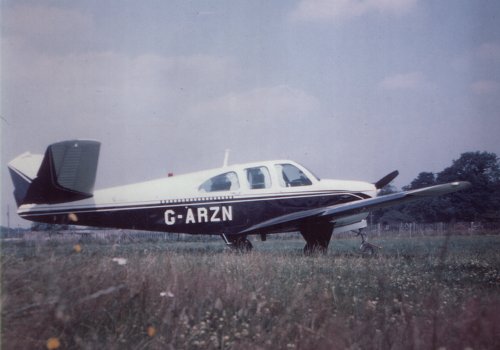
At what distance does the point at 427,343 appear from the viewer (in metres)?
2.70

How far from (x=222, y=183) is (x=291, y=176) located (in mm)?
1657

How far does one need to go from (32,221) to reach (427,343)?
7443mm

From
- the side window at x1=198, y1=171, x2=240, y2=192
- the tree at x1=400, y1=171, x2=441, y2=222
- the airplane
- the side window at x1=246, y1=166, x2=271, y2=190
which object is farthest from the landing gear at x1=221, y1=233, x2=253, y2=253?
the tree at x1=400, y1=171, x2=441, y2=222

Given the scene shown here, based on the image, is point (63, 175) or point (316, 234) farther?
point (316, 234)

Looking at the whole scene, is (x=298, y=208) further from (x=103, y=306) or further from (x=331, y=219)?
(x=103, y=306)

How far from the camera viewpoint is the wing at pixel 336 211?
351 inches

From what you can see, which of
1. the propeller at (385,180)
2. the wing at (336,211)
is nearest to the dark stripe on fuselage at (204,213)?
the wing at (336,211)

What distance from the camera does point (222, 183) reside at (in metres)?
9.34

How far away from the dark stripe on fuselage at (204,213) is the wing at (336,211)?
0.18 metres

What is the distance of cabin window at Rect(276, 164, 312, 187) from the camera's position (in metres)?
9.66

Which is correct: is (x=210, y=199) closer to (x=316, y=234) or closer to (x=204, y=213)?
(x=204, y=213)

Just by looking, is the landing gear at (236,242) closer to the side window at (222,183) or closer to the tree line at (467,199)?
the side window at (222,183)

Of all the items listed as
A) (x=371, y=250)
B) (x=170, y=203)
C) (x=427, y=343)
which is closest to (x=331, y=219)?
(x=371, y=250)

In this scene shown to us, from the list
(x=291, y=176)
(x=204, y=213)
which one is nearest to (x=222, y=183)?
(x=204, y=213)
